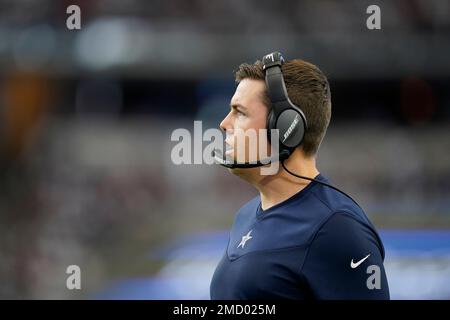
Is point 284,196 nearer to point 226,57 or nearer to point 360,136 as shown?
point 226,57

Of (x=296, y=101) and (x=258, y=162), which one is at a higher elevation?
(x=296, y=101)

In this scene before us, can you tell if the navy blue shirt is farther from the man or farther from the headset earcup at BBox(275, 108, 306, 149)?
the headset earcup at BBox(275, 108, 306, 149)

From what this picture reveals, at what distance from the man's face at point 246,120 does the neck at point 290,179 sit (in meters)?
0.09

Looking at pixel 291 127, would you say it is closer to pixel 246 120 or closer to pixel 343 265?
pixel 246 120

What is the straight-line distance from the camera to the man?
75.4 inches

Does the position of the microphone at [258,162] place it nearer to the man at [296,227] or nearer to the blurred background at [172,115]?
the man at [296,227]

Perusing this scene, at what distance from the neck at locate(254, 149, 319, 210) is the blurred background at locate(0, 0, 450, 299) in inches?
198

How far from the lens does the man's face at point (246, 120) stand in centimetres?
213

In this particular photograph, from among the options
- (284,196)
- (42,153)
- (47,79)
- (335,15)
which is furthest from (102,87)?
(284,196)

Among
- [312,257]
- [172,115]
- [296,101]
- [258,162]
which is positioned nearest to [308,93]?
[296,101]

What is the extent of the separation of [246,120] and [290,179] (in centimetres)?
23

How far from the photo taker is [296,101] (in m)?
2.14

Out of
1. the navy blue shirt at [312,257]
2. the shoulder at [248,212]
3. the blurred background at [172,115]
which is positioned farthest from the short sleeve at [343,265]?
the blurred background at [172,115]

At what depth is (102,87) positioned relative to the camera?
9.88 metres
